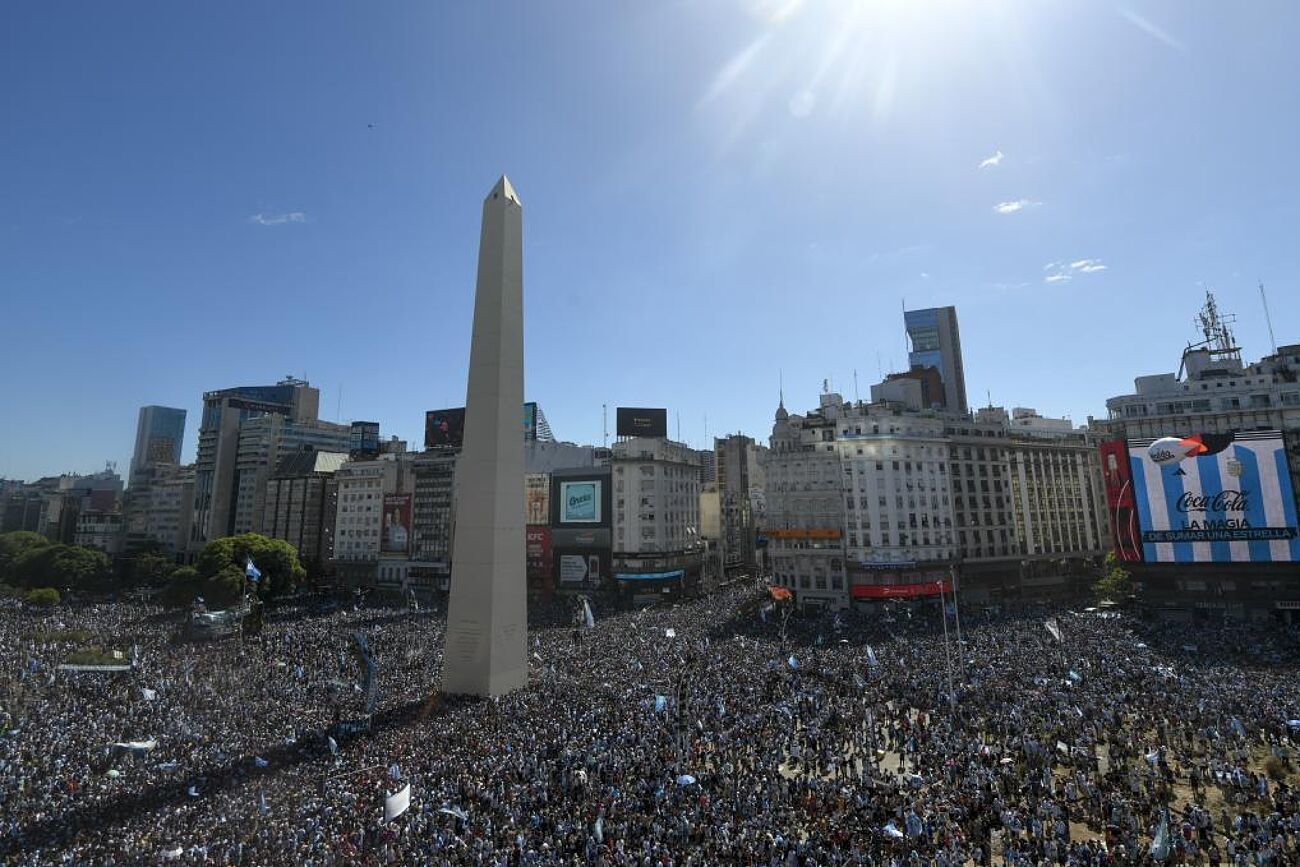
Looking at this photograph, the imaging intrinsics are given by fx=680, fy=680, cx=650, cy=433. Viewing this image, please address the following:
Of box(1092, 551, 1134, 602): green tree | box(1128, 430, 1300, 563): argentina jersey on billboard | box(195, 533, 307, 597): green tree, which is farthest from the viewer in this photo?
box(195, 533, 307, 597): green tree

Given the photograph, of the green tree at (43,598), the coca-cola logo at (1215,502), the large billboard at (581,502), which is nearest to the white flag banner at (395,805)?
the coca-cola logo at (1215,502)

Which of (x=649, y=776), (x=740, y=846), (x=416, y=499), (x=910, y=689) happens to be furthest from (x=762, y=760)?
(x=416, y=499)

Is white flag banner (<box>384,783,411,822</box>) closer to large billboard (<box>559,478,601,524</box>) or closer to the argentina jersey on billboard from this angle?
the argentina jersey on billboard

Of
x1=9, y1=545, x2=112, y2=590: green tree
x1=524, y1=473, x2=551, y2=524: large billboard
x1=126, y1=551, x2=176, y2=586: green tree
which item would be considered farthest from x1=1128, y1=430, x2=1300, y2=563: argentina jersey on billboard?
x1=9, y1=545, x2=112, y2=590: green tree

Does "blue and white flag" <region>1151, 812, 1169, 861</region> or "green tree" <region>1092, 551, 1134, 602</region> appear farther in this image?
"green tree" <region>1092, 551, 1134, 602</region>

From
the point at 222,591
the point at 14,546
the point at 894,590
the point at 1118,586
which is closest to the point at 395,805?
the point at 894,590

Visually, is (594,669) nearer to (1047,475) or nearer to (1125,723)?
(1125,723)
